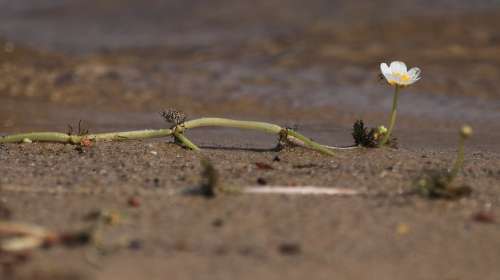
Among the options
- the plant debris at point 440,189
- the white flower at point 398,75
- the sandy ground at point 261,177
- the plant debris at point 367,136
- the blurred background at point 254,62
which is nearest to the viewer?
the sandy ground at point 261,177

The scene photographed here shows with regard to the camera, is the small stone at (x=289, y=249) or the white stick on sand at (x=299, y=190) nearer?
the small stone at (x=289, y=249)

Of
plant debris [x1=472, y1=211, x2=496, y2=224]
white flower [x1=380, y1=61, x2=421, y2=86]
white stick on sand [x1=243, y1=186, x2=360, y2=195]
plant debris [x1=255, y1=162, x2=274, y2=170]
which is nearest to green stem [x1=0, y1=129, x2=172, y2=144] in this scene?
plant debris [x1=255, y1=162, x2=274, y2=170]

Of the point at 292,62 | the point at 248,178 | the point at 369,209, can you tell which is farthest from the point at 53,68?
the point at 369,209

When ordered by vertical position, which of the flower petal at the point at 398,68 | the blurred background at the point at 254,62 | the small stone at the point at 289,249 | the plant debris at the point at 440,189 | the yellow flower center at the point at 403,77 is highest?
the blurred background at the point at 254,62

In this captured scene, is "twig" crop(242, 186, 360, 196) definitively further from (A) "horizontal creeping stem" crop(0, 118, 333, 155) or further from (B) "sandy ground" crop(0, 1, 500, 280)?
(A) "horizontal creeping stem" crop(0, 118, 333, 155)

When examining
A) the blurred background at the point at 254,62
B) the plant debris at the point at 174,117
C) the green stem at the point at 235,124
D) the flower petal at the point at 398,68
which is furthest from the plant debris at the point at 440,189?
the blurred background at the point at 254,62

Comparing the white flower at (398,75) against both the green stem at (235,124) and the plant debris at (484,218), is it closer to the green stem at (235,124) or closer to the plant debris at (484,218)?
the green stem at (235,124)

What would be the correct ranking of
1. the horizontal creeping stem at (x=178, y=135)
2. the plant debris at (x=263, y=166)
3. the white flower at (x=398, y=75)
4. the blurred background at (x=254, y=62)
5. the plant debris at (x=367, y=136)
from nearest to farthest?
the plant debris at (x=263, y=166)
the white flower at (x=398, y=75)
the horizontal creeping stem at (x=178, y=135)
the plant debris at (x=367, y=136)
the blurred background at (x=254, y=62)
